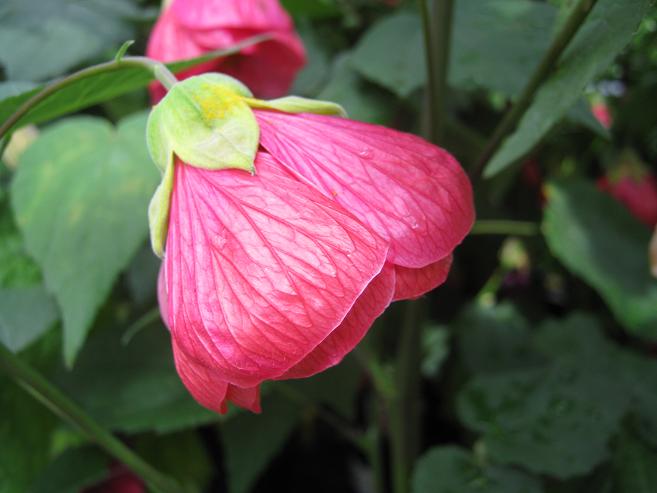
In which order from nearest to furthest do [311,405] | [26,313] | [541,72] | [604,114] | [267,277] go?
[267,277]
[541,72]
[26,313]
[311,405]
[604,114]

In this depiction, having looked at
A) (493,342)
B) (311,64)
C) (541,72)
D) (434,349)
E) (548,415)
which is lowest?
(434,349)

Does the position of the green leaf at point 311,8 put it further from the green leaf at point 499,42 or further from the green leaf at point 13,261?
the green leaf at point 13,261

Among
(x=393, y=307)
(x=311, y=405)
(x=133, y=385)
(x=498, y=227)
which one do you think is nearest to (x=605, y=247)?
(x=498, y=227)

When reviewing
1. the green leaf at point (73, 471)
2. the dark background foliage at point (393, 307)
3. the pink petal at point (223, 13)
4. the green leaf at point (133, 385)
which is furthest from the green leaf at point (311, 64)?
the green leaf at point (73, 471)

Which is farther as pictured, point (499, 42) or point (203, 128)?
point (499, 42)

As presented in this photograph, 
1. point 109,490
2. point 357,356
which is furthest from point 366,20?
point 109,490

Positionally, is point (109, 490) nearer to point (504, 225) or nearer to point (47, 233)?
point (47, 233)

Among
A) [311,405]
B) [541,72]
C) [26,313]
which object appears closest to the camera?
[541,72]

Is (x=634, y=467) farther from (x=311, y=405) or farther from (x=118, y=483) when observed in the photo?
(x=118, y=483)
